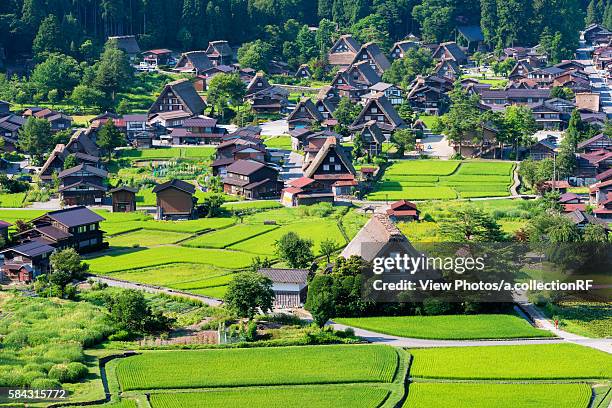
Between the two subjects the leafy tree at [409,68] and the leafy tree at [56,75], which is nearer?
the leafy tree at [56,75]

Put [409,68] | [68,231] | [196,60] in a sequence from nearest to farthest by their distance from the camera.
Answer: [68,231]
[196,60]
[409,68]

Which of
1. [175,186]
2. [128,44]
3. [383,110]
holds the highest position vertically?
[128,44]

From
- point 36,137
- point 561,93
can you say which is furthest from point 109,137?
point 561,93

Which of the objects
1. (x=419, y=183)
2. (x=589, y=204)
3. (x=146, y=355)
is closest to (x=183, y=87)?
(x=419, y=183)

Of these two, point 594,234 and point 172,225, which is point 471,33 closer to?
point 172,225

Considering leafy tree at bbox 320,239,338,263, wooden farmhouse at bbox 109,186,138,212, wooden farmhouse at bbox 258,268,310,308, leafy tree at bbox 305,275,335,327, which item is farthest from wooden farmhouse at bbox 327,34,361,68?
leafy tree at bbox 305,275,335,327

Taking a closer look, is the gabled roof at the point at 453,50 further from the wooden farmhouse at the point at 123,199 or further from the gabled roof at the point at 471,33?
the wooden farmhouse at the point at 123,199

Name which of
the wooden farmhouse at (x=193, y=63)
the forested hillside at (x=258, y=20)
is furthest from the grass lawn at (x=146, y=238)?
the wooden farmhouse at (x=193, y=63)
